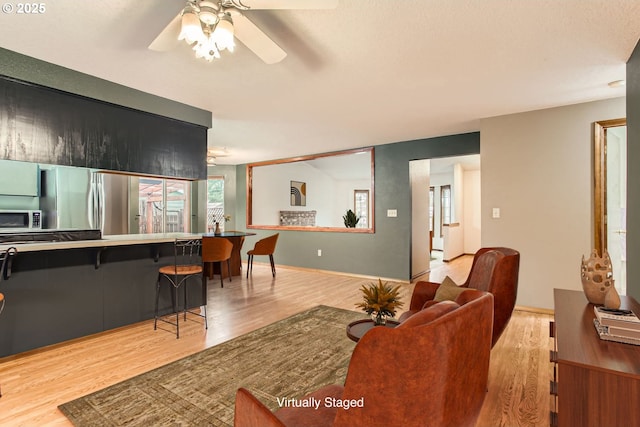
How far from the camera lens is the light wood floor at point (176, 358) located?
1948mm

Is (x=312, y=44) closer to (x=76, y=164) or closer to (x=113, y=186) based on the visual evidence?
(x=76, y=164)

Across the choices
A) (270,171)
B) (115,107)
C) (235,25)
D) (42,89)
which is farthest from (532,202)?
(270,171)

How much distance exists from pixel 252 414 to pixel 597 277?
6.69 ft

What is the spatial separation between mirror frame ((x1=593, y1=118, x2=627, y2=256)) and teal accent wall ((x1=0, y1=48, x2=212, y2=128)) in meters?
4.38

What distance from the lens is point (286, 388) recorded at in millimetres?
2174

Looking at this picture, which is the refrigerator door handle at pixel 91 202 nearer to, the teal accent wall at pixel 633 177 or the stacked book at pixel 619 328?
the stacked book at pixel 619 328

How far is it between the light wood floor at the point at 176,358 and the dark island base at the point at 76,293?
0.14 m

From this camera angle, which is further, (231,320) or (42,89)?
(231,320)

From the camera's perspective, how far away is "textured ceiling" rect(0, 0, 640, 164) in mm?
2010

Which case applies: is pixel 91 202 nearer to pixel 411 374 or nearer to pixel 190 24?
pixel 190 24

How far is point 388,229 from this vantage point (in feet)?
18.9

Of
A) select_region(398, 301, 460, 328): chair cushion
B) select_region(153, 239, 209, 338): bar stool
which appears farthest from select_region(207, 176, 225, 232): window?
select_region(398, 301, 460, 328): chair cushion

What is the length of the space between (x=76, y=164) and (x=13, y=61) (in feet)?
2.79

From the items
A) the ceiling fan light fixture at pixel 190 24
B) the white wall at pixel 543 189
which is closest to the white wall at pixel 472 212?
the white wall at pixel 543 189
